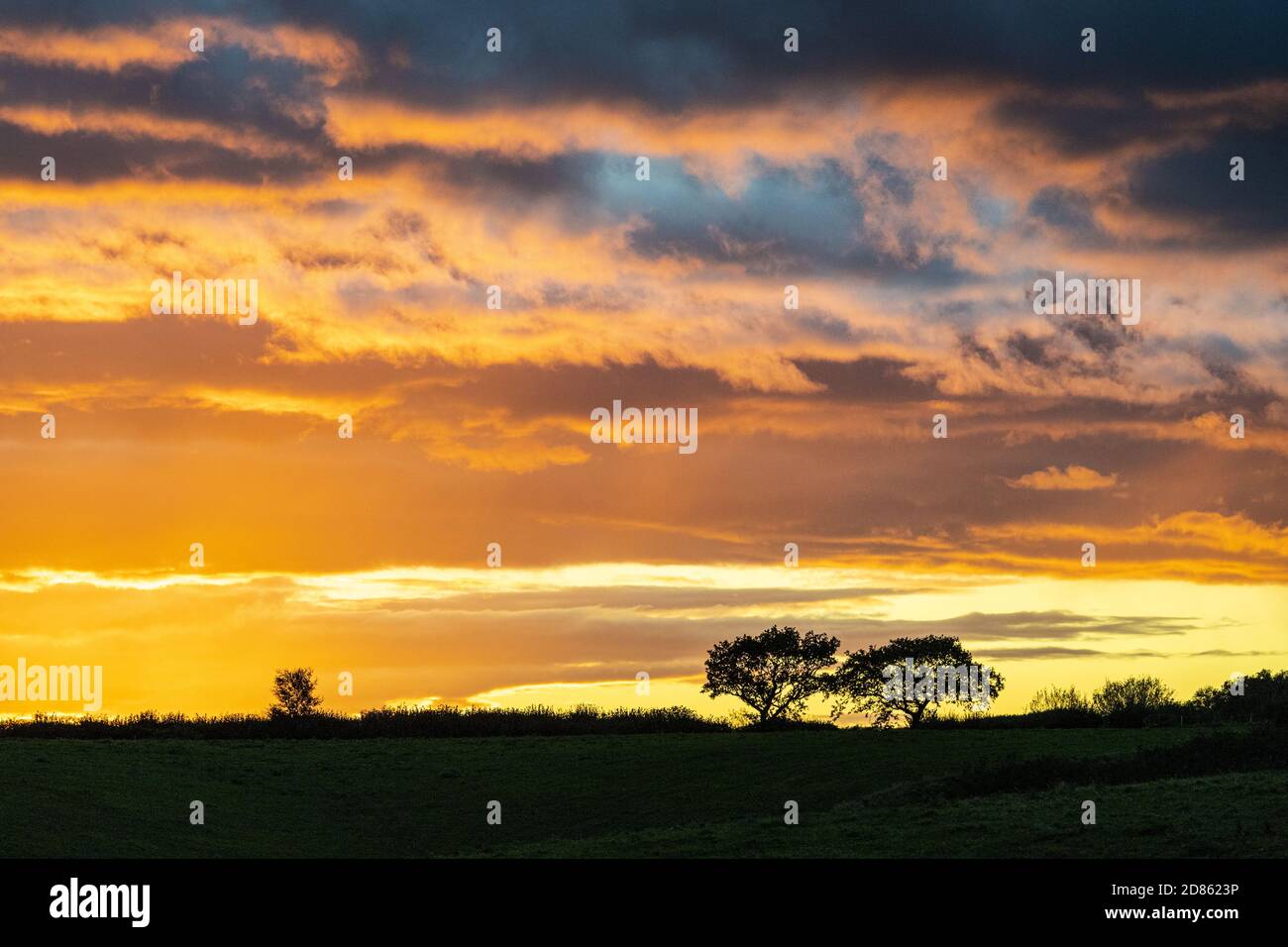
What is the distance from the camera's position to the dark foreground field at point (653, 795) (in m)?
42.0

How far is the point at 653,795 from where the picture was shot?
232ft

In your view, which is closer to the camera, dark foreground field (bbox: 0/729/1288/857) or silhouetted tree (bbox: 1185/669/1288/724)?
dark foreground field (bbox: 0/729/1288/857)

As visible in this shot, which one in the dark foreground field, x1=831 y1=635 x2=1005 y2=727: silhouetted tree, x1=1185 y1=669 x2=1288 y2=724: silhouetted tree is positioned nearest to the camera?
the dark foreground field

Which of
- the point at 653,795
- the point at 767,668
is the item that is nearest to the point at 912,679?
the point at 767,668

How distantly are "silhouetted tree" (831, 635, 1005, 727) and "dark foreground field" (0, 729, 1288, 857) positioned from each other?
1766 inches

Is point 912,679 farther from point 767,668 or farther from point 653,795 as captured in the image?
point 653,795

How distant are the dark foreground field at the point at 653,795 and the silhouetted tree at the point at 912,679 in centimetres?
4486

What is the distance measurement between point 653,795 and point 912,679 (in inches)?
2796

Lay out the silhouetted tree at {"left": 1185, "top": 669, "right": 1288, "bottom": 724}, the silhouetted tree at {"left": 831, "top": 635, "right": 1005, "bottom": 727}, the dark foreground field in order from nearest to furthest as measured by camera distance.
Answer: the dark foreground field → the silhouetted tree at {"left": 1185, "top": 669, "right": 1288, "bottom": 724} → the silhouetted tree at {"left": 831, "top": 635, "right": 1005, "bottom": 727}

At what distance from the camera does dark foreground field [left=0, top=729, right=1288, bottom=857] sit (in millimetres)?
42000
